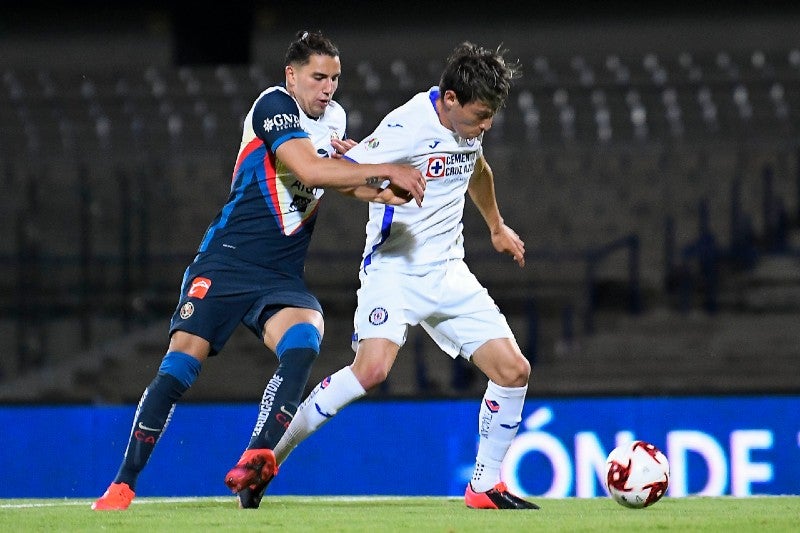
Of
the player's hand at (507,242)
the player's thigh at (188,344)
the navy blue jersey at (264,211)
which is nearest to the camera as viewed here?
the player's thigh at (188,344)

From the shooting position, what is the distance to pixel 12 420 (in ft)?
25.5

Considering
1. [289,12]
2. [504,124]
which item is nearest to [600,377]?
[504,124]

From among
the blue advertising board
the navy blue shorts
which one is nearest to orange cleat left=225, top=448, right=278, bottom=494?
the navy blue shorts

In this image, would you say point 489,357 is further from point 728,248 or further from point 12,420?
point 728,248

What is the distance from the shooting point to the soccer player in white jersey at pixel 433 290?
5.02 m

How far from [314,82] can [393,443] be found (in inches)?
125

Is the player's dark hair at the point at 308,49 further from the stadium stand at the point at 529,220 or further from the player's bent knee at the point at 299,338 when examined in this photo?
the stadium stand at the point at 529,220

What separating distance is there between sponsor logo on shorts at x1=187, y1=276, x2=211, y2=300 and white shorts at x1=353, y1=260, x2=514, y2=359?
572 mm

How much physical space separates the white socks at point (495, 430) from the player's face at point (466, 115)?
945mm

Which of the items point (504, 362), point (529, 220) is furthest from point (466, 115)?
point (529, 220)

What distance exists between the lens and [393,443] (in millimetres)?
7734

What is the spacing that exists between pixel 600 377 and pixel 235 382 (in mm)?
2711

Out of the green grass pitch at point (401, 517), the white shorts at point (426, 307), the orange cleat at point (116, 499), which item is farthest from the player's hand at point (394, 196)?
the orange cleat at point (116, 499)

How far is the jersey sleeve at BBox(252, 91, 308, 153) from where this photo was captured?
4.87 metres
